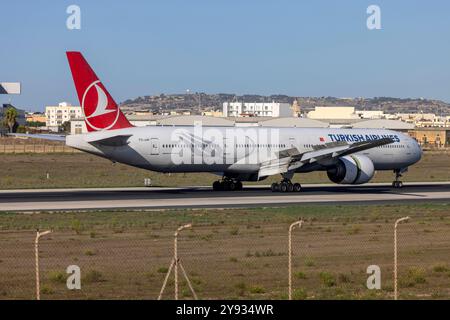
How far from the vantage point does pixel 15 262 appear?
25.3 meters

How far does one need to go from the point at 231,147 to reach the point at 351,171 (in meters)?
7.33

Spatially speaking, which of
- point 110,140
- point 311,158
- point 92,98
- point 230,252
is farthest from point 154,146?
point 230,252

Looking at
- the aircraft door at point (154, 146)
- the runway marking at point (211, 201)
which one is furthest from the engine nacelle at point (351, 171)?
the aircraft door at point (154, 146)

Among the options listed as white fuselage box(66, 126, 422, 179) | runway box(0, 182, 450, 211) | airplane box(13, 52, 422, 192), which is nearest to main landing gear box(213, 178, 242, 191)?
airplane box(13, 52, 422, 192)

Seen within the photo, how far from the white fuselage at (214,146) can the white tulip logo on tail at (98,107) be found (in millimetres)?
868

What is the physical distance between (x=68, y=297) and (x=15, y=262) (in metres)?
5.41

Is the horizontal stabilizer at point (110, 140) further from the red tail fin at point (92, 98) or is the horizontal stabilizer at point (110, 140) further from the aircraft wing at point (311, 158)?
the aircraft wing at point (311, 158)

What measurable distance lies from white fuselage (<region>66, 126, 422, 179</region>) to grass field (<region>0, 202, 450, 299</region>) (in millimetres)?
10209

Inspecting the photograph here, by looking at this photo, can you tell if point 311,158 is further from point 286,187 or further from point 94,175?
point 94,175

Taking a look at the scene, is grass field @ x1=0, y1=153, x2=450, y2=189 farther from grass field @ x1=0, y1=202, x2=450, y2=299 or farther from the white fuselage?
grass field @ x1=0, y1=202, x2=450, y2=299

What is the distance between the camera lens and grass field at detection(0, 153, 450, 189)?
211 feet

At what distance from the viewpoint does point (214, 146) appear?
5322 centimetres

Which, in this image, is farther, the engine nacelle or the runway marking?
the engine nacelle

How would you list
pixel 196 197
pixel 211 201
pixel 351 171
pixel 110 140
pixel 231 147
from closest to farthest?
pixel 211 201 → pixel 110 140 → pixel 196 197 → pixel 231 147 → pixel 351 171
